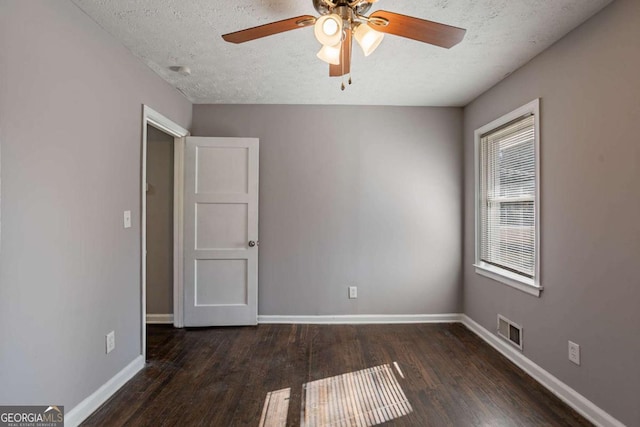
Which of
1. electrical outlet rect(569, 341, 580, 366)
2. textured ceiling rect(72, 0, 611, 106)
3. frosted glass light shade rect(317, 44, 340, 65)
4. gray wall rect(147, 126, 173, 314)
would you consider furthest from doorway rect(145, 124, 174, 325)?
electrical outlet rect(569, 341, 580, 366)

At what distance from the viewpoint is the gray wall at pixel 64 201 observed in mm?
1462

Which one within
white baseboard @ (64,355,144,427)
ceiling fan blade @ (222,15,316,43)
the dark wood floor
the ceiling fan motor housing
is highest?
the ceiling fan motor housing

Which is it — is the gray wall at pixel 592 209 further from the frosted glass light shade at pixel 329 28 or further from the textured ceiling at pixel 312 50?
the frosted glass light shade at pixel 329 28

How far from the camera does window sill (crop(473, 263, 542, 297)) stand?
7.95 ft

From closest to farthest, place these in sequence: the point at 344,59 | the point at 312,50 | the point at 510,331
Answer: the point at 344,59 → the point at 312,50 → the point at 510,331

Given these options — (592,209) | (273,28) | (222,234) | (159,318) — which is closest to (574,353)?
(592,209)

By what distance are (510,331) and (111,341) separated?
315cm

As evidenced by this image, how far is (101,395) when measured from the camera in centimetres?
206

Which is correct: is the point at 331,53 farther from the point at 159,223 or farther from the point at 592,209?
the point at 159,223

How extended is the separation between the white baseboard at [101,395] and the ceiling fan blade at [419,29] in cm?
269

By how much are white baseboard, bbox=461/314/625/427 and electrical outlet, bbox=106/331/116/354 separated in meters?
3.09

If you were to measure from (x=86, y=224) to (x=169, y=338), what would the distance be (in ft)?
5.43

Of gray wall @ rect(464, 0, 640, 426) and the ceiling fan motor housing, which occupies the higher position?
the ceiling fan motor housing

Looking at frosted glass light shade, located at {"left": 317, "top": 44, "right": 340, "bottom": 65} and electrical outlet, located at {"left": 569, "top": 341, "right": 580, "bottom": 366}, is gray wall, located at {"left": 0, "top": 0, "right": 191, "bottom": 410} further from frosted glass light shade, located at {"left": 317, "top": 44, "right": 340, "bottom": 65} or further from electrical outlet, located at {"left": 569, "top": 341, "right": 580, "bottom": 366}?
electrical outlet, located at {"left": 569, "top": 341, "right": 580, "bottom": 366}
